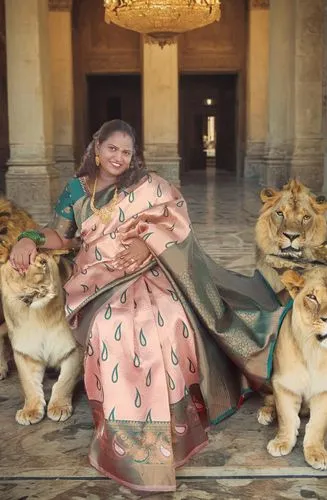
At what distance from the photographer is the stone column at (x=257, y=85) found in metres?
18.0

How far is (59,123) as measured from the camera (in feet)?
56.2

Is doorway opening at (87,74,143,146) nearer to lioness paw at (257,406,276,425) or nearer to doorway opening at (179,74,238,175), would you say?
doorway opening at (179,74,238,175)

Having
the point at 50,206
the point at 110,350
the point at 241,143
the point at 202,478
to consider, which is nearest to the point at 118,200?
the point at 110,350

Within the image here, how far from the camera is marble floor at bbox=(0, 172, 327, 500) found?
110 inches

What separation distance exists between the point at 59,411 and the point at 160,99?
43.9 ft

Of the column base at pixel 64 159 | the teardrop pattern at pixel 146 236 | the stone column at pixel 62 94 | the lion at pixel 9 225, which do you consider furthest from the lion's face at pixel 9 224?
the stone column at pixel 62 94

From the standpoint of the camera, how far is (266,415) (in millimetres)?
3482

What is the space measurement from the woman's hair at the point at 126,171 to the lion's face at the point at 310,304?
0.94m

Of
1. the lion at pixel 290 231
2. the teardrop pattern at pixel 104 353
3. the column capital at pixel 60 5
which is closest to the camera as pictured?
the teardrop pattern at pixel 104 353

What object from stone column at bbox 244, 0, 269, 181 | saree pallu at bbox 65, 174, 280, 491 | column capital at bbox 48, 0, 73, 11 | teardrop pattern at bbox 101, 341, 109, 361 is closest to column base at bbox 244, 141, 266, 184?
stone column at bbox 244, 0, 269, 181

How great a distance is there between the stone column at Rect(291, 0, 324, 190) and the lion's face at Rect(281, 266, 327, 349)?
953 cm

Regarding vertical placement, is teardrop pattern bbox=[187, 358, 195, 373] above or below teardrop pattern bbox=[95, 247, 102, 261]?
below

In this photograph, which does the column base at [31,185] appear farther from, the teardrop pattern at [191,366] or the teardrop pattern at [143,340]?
the teardrop pattern at [143,340]

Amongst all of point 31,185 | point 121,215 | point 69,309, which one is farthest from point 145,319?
point 31,185
